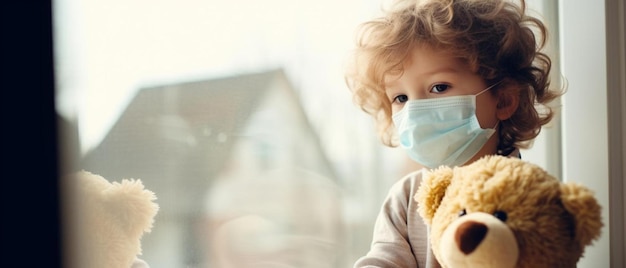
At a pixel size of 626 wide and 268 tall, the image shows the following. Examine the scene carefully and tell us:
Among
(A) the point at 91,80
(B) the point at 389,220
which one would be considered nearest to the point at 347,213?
(B) the point at 389,220

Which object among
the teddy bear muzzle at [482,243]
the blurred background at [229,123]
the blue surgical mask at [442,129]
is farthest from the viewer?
the blue surgical mask at [442,129]

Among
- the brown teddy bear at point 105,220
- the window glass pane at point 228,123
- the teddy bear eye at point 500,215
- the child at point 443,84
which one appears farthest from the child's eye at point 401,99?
the brown teddy bear at point 105,220

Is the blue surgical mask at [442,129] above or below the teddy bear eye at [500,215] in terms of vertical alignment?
above

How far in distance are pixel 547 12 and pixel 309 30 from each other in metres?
0.62

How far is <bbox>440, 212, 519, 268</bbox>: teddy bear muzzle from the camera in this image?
757 mm

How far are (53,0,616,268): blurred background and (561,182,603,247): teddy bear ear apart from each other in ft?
1.66

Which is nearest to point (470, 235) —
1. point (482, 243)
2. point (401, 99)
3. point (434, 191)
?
point (482, 243)

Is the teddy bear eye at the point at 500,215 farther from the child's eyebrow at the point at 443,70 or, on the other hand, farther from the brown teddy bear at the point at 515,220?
the child's eyebrow at the point at 443,70

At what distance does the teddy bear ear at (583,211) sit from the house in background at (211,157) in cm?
50

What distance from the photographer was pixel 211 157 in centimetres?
101

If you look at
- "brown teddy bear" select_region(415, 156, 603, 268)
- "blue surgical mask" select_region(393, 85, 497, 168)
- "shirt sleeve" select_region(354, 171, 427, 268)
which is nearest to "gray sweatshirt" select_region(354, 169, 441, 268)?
"shirt sleeve" select_region(354, 171, 427, 268)

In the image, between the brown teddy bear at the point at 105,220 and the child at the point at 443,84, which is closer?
the brown teddy bear at the point at 105,220

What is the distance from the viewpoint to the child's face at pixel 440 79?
1.06 meters

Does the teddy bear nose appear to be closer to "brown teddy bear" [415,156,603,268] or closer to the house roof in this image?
"brown teddy bear" [415,156,603,268]
